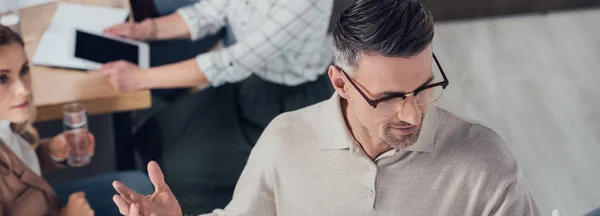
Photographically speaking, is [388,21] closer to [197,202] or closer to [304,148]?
[304,148]

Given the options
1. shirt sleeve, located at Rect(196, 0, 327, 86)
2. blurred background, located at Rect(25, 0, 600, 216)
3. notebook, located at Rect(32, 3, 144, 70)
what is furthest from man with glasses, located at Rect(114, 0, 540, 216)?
blurred background, located at Rect(25, 0, 600, 216)

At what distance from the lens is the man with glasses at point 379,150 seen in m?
1.15

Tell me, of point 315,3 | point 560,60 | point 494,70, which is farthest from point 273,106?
point 560,60

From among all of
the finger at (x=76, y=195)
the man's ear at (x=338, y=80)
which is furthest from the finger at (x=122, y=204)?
the finger at (x=76, y=195)

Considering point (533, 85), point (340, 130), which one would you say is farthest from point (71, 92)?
point (533, 85)

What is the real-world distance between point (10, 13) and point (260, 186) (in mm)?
1095

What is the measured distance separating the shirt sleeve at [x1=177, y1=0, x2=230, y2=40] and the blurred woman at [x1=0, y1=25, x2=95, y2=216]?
58 cm

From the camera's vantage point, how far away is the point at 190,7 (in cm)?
230

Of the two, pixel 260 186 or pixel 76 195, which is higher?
pixel 260 186

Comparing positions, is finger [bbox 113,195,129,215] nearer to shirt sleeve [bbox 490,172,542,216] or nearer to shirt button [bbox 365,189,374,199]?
shirt button [bbox 365,189,374,199]

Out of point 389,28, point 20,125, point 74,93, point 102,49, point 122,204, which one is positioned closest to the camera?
point 389,28

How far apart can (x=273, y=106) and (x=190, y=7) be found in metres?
0.41

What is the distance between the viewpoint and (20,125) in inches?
71.0

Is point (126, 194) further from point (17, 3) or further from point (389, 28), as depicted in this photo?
point (17, 3)
